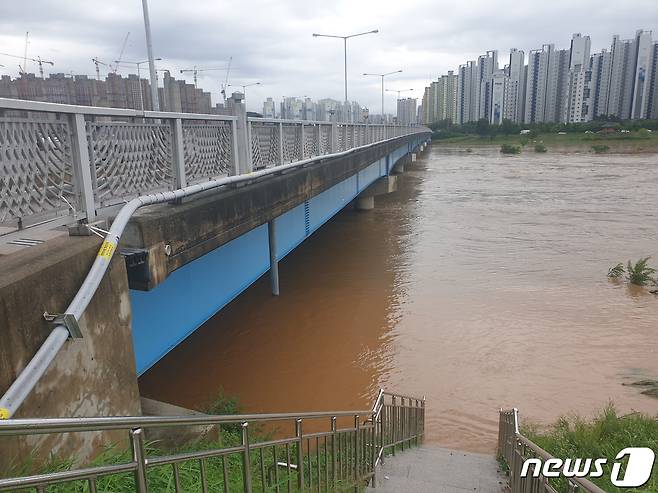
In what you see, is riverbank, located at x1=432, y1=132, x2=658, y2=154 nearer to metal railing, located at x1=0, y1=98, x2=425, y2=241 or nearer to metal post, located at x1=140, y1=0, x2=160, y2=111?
metal post, located at x1=140, y1=0, x2=160, y2=111

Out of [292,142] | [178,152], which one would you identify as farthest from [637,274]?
[178,152]

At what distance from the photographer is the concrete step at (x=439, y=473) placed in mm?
5520

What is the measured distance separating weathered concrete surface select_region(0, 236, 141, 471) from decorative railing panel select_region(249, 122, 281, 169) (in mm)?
4163

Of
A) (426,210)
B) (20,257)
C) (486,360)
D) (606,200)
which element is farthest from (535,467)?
(606,200)

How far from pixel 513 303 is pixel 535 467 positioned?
9247 mm

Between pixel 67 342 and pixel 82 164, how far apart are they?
1.38m

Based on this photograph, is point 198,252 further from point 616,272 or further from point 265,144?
point 616,272

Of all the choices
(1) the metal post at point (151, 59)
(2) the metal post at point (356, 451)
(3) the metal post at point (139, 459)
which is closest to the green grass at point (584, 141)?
(1) the metal post at point (151, 59)

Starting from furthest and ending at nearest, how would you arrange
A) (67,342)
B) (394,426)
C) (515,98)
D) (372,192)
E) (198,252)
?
(515,98), (372,192), (394,426), (198,252), (67,342)

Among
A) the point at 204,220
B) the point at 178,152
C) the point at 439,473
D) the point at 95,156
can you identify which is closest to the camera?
the point at 95,156

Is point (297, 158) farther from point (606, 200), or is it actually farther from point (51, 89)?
point (606, 200)

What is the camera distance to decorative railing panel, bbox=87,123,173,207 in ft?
13.8

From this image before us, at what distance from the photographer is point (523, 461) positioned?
14.2 feet

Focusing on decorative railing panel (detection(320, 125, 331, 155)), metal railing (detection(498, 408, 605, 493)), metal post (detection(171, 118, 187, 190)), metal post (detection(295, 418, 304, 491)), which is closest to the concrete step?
metal railing (detection(498, 408, 605, 493))
